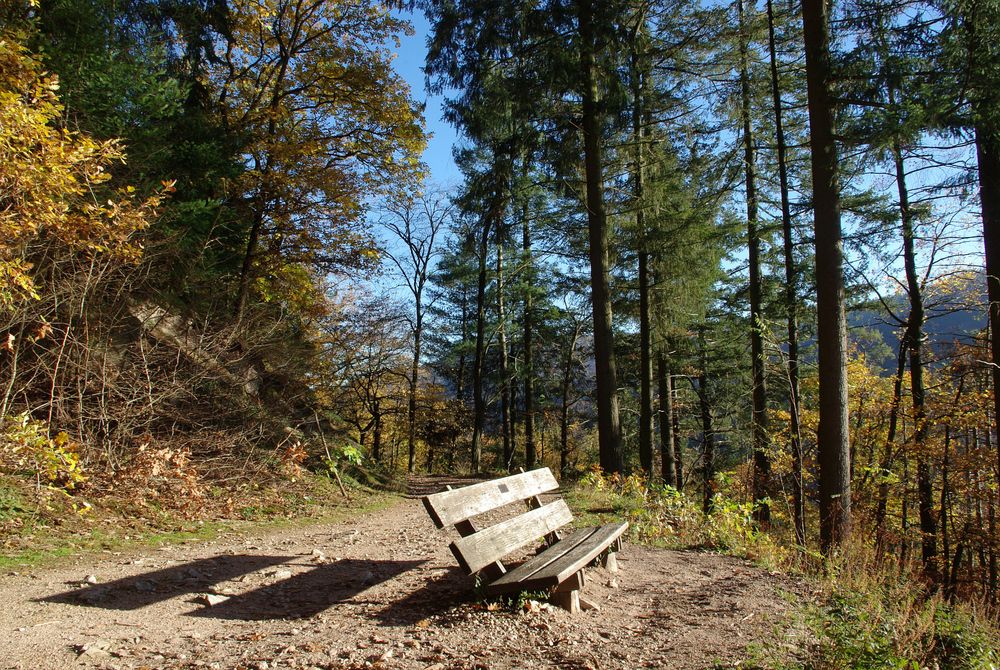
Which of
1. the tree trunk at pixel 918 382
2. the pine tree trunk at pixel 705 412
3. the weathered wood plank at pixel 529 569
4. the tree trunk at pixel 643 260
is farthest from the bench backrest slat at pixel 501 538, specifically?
the pine tree trunk at pixel 705 412

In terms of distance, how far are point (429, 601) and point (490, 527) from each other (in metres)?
0.79

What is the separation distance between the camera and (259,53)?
530 inches

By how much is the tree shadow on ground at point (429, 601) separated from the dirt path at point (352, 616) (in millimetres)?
16

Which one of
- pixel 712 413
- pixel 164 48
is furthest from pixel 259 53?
pixel 712 413

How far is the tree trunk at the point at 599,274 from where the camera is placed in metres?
11.6

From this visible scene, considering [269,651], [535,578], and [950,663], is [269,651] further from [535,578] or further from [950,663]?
[950,663]

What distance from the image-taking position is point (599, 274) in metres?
12.1

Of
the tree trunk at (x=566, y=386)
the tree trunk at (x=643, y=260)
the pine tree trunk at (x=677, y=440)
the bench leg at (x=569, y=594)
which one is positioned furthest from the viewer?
the tree trunk at (x=566, y=386)

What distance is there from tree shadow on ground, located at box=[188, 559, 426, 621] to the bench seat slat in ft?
4.67

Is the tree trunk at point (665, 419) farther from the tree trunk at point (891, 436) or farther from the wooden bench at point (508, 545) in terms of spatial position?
the wooden bench at point (508, 545)

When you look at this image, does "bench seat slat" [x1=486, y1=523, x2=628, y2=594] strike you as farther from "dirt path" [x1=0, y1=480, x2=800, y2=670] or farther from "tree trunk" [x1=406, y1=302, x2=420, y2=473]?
"tree trunk" [x1=406, y1=302, x2=420, y2=473]

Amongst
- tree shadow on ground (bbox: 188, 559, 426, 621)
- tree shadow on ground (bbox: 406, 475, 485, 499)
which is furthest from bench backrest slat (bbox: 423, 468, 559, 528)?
tree shadow on ground (bbox: 406, 475, 485, 499)

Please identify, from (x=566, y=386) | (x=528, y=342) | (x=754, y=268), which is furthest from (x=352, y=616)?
(x=566, y=386)

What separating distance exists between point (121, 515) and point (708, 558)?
6230 millimetres
